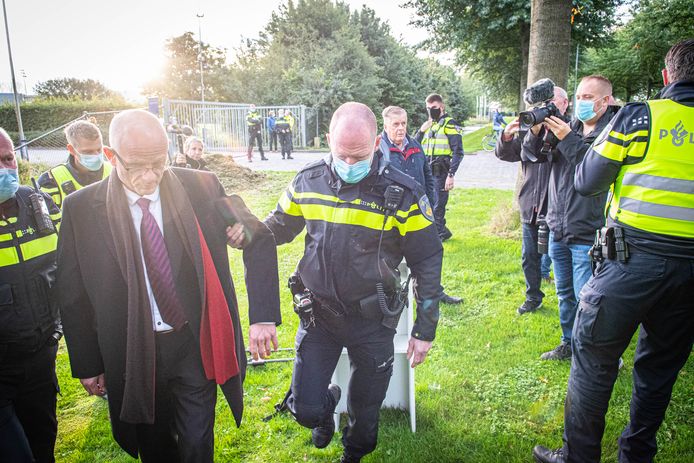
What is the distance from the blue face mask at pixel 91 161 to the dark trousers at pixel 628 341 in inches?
163

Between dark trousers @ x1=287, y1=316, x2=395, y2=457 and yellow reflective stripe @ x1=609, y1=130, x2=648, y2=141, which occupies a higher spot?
yellow reflective stripe @ x1=609, y1=130, x2=648, y2=141

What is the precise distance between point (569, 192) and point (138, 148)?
3.58m

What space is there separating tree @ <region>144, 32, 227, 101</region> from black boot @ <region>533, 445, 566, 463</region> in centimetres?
4695

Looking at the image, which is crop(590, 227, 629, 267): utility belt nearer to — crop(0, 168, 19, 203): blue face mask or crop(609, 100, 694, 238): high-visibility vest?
crop(609, 100, 694, 238): high-visibility vest

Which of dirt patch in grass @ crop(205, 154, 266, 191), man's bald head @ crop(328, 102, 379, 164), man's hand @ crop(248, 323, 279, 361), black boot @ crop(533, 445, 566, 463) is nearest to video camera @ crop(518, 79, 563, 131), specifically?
man's bald head @ crop(328, 102, 379, 164)

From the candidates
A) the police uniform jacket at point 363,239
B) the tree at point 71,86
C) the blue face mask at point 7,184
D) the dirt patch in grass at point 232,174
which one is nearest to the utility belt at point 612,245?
the police uniform jacket at point 363,239

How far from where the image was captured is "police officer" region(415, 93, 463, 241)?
26.9ft

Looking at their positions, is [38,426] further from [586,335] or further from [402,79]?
[402,79]

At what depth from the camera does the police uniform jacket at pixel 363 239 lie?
2914mm

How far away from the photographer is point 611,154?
108 inches

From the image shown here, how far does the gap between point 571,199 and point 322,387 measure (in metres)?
2.77

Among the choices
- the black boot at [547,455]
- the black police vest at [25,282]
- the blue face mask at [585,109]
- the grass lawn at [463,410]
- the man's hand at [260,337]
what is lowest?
the grass lawn at [463,410]

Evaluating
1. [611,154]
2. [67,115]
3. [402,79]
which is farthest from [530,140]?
[67,115]

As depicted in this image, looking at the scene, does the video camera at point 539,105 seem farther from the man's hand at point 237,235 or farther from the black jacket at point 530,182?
the man's hand at point 237,235
